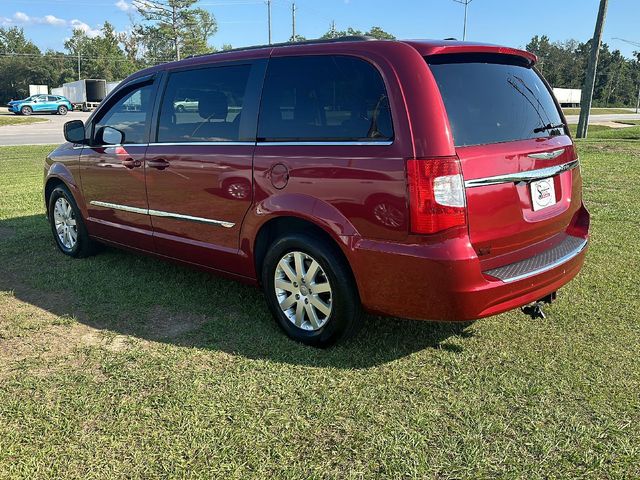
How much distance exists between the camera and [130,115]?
480 cm

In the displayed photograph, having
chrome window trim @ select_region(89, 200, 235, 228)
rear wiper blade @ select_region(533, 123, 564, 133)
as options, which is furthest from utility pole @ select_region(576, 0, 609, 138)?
chrome window trim @ select_region(89, 200, 235, 228)

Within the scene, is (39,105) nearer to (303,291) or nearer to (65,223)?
(65,223)

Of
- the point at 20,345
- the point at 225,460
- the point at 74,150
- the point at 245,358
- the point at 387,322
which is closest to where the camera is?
the point at 225,460

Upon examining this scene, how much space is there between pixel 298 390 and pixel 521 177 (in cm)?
172

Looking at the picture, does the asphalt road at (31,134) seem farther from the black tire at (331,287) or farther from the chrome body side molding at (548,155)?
the chrome body side molding at (548,155)

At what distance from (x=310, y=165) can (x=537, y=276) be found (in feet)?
4.80

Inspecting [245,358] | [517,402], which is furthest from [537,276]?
[245,358]

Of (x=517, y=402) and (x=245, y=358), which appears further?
(x=245, y=358)

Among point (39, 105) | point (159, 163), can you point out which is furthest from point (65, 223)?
point (39, 105)

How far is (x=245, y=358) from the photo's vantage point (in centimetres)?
347

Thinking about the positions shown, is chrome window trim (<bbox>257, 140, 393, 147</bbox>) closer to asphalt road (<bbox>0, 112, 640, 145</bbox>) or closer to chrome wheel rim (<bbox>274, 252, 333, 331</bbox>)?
chrome wheel rim (<bbox>274, 252, 333, 331</bbox>)

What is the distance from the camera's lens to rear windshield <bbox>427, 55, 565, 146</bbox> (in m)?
3.07

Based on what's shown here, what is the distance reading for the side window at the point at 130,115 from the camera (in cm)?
461

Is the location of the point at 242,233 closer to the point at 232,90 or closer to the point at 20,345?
the point at 232,90
